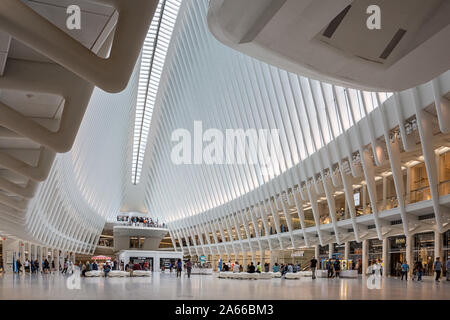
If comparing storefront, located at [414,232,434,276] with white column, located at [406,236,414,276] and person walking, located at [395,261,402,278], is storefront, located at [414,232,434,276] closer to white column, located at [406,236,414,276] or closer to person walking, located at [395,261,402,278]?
white column, located at [406,236,414,276]

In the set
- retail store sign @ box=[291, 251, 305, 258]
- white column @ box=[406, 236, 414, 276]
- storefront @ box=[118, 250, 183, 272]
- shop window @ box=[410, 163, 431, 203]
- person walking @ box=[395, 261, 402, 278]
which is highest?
shop window @ box=[410, 163, 431, 203]

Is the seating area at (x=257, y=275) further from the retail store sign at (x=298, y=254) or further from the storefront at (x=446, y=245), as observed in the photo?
the retail store sign at (x=298, y=254)

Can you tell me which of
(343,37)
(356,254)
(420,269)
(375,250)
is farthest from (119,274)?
(343,37)

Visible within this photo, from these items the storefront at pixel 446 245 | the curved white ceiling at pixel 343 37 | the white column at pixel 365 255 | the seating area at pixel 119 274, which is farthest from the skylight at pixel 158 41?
the curved white ceiling at pixel 343 37

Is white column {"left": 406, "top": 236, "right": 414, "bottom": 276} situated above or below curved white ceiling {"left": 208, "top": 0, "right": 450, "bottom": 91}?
below

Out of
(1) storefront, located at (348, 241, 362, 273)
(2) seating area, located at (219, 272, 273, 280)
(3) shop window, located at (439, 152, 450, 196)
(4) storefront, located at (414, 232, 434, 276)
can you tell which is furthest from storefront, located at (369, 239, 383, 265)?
(3) shop window, located at (439, 152, 450, 196)

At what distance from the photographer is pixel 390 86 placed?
10883 millimetres

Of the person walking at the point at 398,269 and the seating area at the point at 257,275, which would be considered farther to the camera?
the seating area at the point at 257,275

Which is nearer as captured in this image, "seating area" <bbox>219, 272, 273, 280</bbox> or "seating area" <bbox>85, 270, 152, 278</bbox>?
"seating area" <bbox>219, 272, 273, 280</bbox>

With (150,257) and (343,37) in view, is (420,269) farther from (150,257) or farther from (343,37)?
(150,257)
